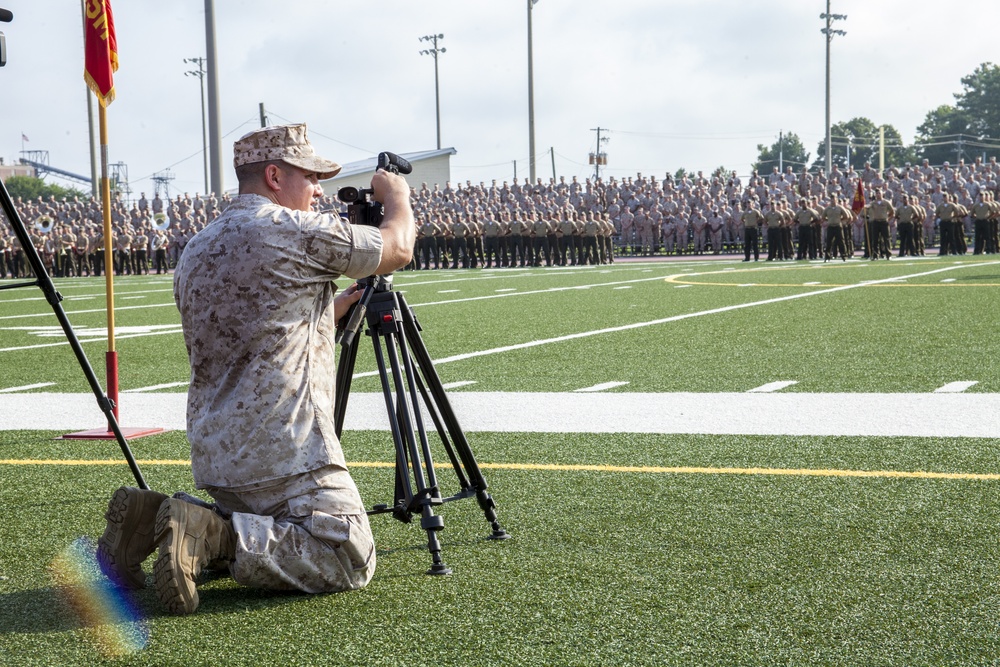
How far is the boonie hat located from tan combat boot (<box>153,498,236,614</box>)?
109 centimetres

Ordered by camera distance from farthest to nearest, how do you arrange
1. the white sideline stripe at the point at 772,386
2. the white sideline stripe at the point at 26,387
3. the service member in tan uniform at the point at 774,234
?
1. the service member in tan uniform at the point at 774,234
2. the white sideline stripe at the point at 26,387
3. the white sideline stripe at the point at 772,386

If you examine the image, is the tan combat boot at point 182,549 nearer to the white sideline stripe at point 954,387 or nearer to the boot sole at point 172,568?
the boot sole at point 172,568

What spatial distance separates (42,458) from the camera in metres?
6.70

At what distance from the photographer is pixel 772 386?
8906 mm

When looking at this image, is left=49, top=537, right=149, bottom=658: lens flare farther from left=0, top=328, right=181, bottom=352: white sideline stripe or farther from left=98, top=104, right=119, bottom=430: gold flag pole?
left=0, top=328, right=181, bottom=352: white sideline stripe

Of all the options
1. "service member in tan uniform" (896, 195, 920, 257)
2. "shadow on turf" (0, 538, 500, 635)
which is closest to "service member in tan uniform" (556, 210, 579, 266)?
"service member in tan uniform" (896, 195, 920, 257)

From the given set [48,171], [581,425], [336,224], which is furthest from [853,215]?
[48,171]

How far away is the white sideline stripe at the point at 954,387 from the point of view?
27.3 ft

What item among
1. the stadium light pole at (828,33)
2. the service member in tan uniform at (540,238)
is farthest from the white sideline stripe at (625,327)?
the stadium light pole at (828,33)

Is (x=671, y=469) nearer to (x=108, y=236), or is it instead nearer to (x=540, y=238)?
(x=108, y=236)

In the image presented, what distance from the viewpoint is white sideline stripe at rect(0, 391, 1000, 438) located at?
23.1 ft

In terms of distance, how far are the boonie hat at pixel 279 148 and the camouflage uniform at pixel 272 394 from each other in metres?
0.15

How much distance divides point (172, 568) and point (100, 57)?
439 centimetres

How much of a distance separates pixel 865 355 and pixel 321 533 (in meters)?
7.54
